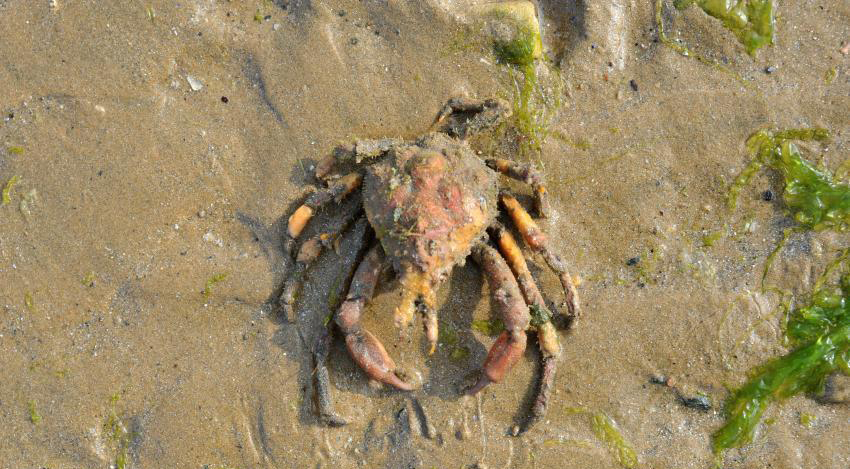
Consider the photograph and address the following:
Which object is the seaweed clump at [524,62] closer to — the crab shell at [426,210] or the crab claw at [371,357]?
the crab shell at [426,210]

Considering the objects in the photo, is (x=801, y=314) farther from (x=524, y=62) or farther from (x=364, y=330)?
(x=364, y=330)

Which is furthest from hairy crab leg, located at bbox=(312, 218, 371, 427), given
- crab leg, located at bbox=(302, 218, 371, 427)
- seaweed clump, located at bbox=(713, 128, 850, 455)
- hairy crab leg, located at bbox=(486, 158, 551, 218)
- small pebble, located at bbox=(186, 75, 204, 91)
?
seaweed clump, located at bbox=(713, 128, 850, 455)

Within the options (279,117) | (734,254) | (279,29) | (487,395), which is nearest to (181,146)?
(279,117)

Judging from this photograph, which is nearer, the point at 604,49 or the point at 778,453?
the point at 778,453

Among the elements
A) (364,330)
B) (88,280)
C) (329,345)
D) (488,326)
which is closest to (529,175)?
(488,326)

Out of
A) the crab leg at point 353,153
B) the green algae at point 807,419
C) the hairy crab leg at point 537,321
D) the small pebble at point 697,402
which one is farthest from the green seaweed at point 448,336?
the green algae at point 807,419

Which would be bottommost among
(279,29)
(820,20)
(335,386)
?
(335,386)

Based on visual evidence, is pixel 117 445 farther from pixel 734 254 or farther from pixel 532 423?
pixel 734 254
